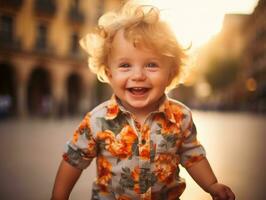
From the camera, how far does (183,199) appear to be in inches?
105

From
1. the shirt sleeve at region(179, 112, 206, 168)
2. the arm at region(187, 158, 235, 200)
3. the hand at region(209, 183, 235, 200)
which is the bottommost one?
the hand at region(209, 183, 235, 200)

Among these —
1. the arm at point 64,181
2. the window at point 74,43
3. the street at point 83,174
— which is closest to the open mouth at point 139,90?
the arm at point 64,181

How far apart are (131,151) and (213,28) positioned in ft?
3.38

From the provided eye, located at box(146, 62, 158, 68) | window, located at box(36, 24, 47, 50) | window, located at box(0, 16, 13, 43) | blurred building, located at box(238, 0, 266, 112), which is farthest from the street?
blurred building, located at box(238, 0, 266, 112)

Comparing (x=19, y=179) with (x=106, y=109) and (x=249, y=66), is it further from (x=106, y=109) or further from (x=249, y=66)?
(x=249, y=66)

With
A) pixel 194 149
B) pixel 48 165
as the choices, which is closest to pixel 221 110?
pixel 48 165

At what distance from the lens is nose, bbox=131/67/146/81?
68.3 inches

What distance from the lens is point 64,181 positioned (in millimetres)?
1831

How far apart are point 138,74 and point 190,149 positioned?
393 mm

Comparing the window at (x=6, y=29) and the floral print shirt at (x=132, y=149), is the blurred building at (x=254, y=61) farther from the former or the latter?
the floral print shirt at (x=132, y=149)

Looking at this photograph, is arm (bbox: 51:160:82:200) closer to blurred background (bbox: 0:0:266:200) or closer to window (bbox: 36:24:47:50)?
blurred background (bbox: 0:0:266:200)

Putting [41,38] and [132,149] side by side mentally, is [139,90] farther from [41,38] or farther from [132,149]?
[41,38]

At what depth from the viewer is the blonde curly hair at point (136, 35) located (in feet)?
5.82

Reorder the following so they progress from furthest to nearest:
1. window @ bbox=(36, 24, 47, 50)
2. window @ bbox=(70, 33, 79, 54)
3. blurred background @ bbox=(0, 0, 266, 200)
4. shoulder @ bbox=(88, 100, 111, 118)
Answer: window @ bbox=(70, 33, 79, 54) < window @ bbox=(36, 24, 47, 50) < blurred background @ bbox=(0, 0, 266, 200) < shoulder @ bbox=(88, 100, 111, 118)
